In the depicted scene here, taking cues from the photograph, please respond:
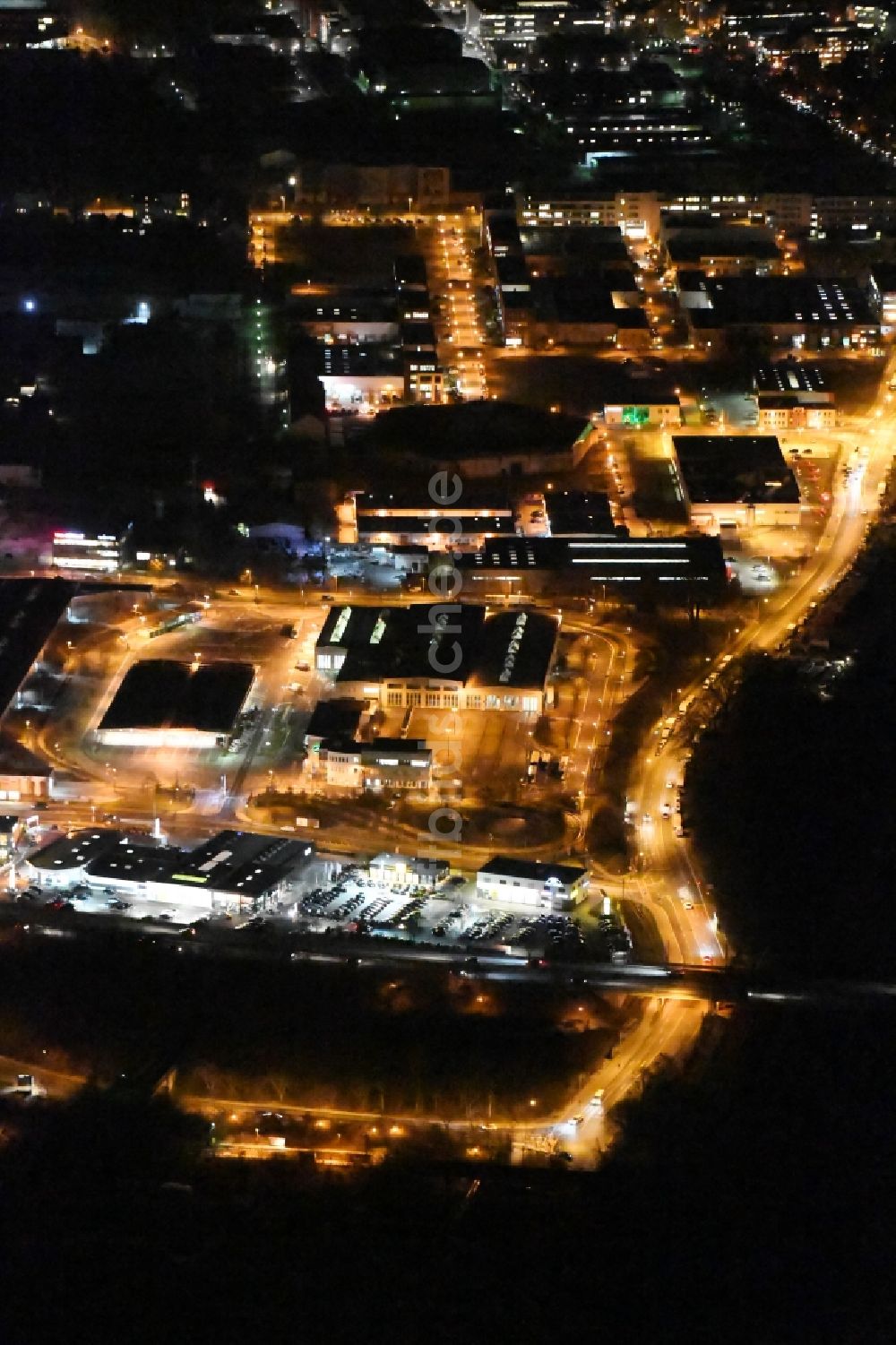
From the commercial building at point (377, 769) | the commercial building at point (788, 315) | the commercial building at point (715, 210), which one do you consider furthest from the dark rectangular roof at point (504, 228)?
the commercial building at point (377, 769)

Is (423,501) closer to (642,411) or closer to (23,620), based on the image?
(642,411)

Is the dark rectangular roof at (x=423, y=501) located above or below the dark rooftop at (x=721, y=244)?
below

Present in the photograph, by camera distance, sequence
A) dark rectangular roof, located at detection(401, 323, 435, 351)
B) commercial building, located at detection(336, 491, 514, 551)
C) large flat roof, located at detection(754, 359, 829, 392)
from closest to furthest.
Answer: commercial building, located at detection(336, 491, 514, 551), large flat roof, located at detection(754, 359, 829, 392), dark rectangular roof, located at detection(401, 323, 435, 351)

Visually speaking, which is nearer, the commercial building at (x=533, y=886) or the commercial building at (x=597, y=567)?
the commercial building at (x=533, y=886)

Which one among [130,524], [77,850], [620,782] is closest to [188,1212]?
[77,850]

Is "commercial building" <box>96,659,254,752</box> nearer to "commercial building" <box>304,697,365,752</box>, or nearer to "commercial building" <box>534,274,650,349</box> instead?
"commercial building" <box>304,697,365,752</box>

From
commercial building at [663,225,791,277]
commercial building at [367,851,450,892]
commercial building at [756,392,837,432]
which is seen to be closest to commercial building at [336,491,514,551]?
commercial building at [756,392,837,432]

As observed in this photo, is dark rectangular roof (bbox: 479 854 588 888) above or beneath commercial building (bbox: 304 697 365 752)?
above

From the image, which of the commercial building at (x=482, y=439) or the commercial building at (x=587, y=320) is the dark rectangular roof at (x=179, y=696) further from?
the commercial building at (x=587, y=320)
